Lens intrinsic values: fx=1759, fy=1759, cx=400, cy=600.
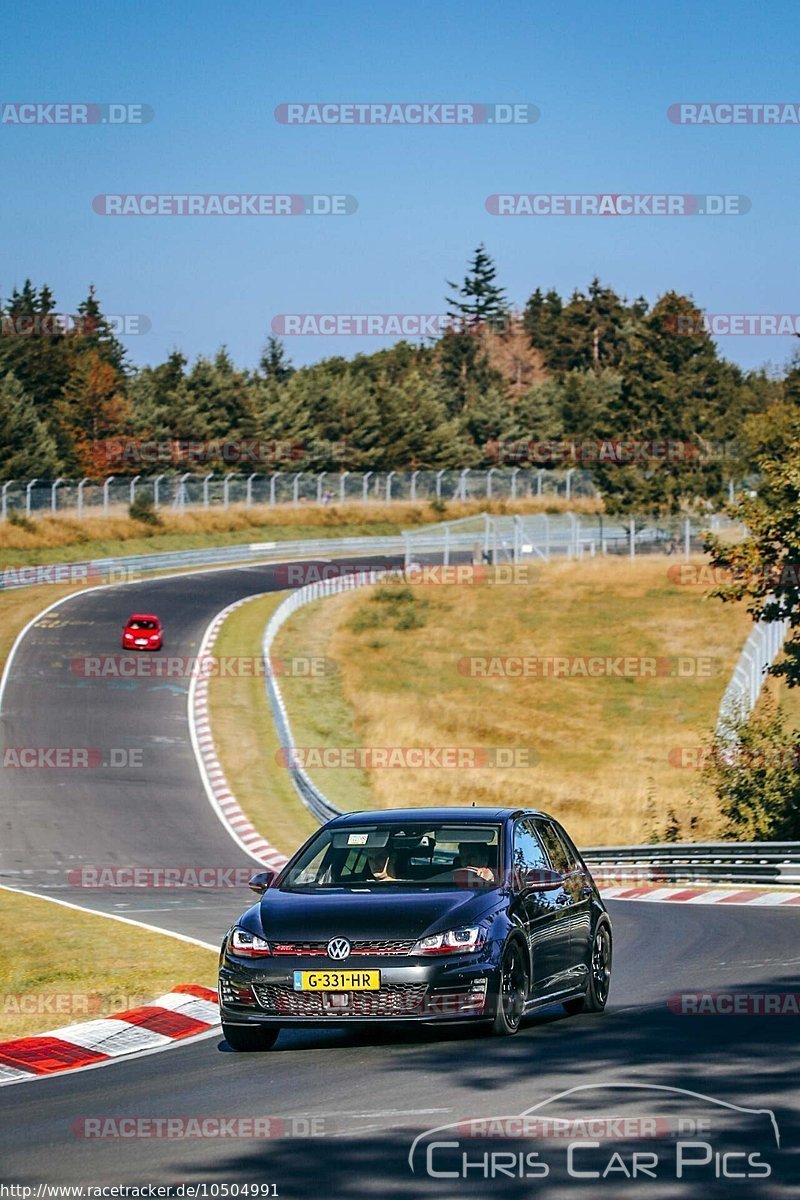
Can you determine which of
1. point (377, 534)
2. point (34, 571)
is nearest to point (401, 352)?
point (377, 534)

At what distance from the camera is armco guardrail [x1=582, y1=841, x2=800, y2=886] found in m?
26.1

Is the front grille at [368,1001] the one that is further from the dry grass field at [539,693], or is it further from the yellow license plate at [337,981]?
the dry grass field at [539,693]

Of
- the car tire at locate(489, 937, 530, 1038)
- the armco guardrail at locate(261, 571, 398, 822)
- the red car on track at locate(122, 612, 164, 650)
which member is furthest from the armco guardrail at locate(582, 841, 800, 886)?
the red car on track at locate(122, 612, 164, 650)

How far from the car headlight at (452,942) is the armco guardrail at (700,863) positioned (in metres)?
15.9

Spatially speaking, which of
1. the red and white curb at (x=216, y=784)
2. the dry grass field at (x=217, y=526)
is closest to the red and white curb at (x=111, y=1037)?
the red and white curb at (x=216, y=784)

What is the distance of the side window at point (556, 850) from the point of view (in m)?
12.6

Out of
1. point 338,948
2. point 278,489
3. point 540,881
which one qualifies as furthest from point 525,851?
point 278,489

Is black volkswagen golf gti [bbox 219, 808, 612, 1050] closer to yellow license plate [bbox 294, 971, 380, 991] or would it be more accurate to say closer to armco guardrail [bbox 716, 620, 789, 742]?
yellow license plate [bbox 294, 971, 380, 991]

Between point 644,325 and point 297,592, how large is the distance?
Result: 4178 centimetres

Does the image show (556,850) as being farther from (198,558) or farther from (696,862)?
(198,558)

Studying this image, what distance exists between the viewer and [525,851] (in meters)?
12.0

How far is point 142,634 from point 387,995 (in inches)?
1691

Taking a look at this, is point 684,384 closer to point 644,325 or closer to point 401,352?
point 644,325

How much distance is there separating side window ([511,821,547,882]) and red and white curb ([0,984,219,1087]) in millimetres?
2748
